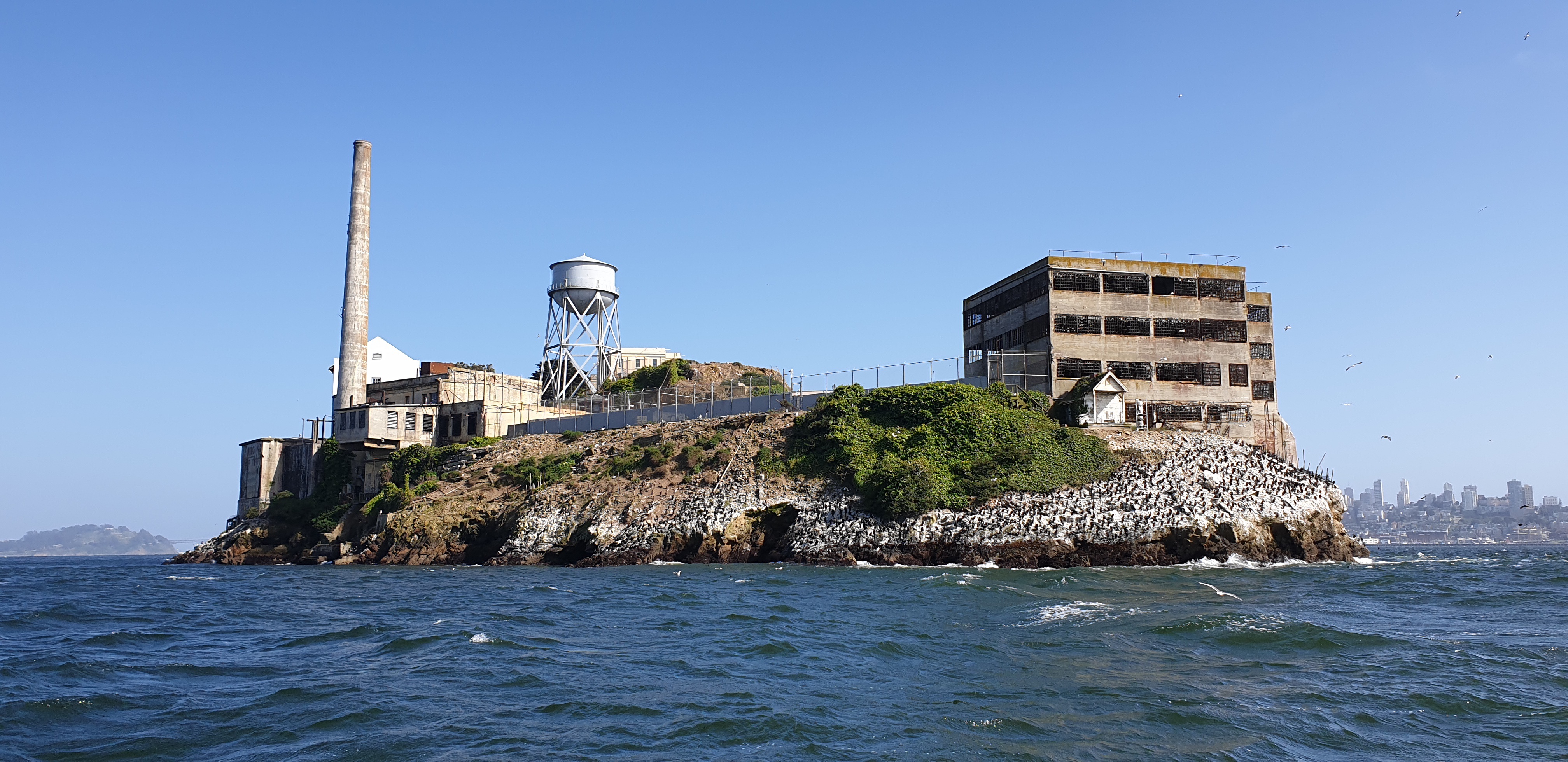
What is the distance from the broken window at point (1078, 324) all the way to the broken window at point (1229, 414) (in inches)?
298

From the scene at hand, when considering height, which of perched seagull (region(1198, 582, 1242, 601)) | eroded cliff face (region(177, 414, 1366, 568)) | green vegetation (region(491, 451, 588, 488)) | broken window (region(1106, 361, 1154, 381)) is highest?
broken window (region(1106, 361, 1154, 381))

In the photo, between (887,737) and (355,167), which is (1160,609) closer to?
(887,737)

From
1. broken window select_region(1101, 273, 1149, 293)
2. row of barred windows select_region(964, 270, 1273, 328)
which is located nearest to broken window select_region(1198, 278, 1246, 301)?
row of barred windows select_region(964, 270, 1273, 328)

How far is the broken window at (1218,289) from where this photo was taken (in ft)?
179

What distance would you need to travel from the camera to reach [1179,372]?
53562 mm

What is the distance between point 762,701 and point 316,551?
48916mm

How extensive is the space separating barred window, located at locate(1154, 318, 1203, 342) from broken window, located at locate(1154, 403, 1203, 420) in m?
3.48

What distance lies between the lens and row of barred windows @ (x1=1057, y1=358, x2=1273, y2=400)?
52344 mm

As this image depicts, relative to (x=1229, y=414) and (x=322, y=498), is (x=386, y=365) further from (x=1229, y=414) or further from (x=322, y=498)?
(x=1229, y=414)

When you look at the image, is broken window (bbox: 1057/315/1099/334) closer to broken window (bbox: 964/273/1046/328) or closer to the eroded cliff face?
broken window (bbox: 964/273/1046/328)

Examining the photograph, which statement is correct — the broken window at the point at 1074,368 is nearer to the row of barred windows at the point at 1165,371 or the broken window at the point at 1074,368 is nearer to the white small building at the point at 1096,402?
the row of barred windows at the point at 1165,371

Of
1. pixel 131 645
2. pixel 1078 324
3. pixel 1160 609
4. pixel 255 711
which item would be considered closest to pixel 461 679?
pixel 255 711

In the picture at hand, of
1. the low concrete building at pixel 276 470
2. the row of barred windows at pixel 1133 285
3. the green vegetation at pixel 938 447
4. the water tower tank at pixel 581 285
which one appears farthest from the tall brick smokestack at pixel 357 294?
the row of barred windows at pixel 1133 285

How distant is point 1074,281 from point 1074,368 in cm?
466
